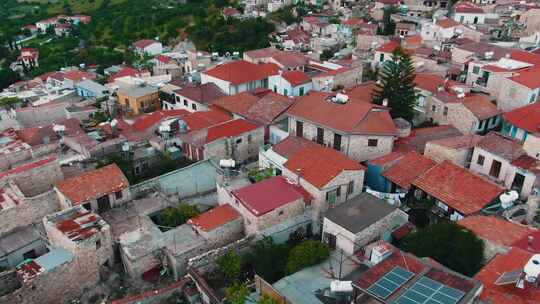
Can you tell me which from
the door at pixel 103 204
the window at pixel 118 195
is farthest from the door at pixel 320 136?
the door at pixel 103 204

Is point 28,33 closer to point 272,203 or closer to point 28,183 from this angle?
point 28,183

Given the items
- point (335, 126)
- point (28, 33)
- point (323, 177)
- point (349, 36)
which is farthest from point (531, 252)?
point (28, 33)

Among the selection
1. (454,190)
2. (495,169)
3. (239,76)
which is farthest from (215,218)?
(239,76)

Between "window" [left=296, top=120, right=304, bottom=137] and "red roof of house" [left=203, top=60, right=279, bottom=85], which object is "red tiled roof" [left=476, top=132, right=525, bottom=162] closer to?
"window" [left=296, top=120, right=304, bottom=137]

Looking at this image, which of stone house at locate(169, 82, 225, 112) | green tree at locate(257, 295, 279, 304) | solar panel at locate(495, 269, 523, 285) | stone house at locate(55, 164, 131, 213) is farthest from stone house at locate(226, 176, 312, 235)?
stone house at locate(169, 82, 225, 112)

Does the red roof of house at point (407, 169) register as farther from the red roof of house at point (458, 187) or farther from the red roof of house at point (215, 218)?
the red roof of house at point (215, 218)

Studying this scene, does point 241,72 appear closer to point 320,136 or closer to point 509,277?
point 320,136
